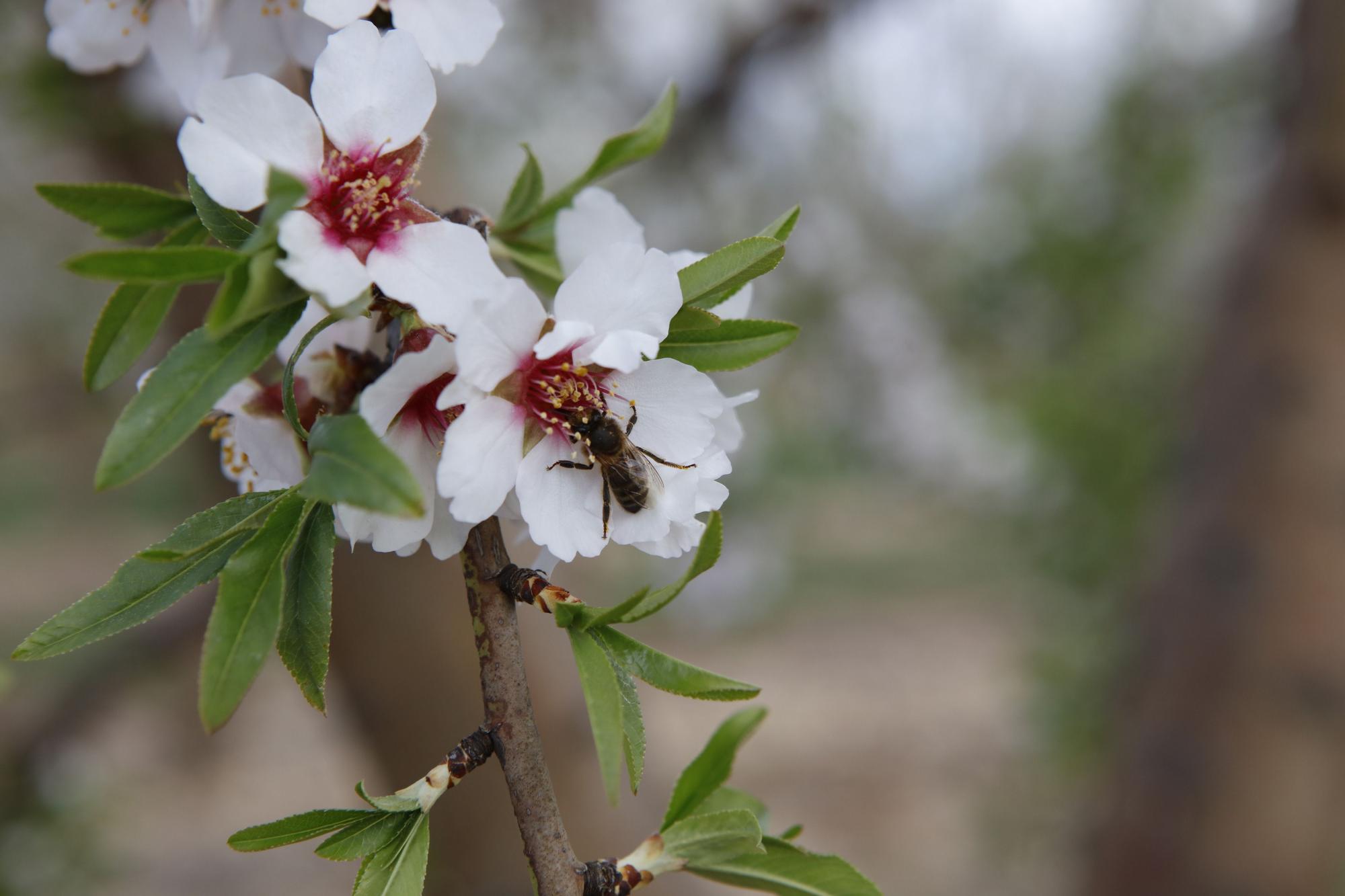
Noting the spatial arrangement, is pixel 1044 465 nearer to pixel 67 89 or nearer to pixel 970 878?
pixel 970 878

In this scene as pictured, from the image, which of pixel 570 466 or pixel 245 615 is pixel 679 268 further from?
pixel 245 615

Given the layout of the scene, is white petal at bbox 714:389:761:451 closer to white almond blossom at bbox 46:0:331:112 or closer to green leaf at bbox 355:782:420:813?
green leaf at bbox 355:782:420:813

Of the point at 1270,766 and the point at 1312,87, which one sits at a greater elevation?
the point at 1312,87

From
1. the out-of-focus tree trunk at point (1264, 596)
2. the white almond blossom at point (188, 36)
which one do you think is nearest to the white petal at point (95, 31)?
the white almond blossom at point (188, 36)

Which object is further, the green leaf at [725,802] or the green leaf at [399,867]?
the green leaf at [725,802]

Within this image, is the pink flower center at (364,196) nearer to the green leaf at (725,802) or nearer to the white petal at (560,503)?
the white petal at (560,503)


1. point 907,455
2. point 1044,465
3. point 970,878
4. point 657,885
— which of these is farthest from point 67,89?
point 970,878

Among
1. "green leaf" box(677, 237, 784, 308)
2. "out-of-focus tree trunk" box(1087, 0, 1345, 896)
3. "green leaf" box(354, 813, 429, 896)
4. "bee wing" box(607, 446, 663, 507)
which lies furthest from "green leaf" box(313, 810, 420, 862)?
"out-of-focus tree trunk" box(1087, 0, 1345, 896)
